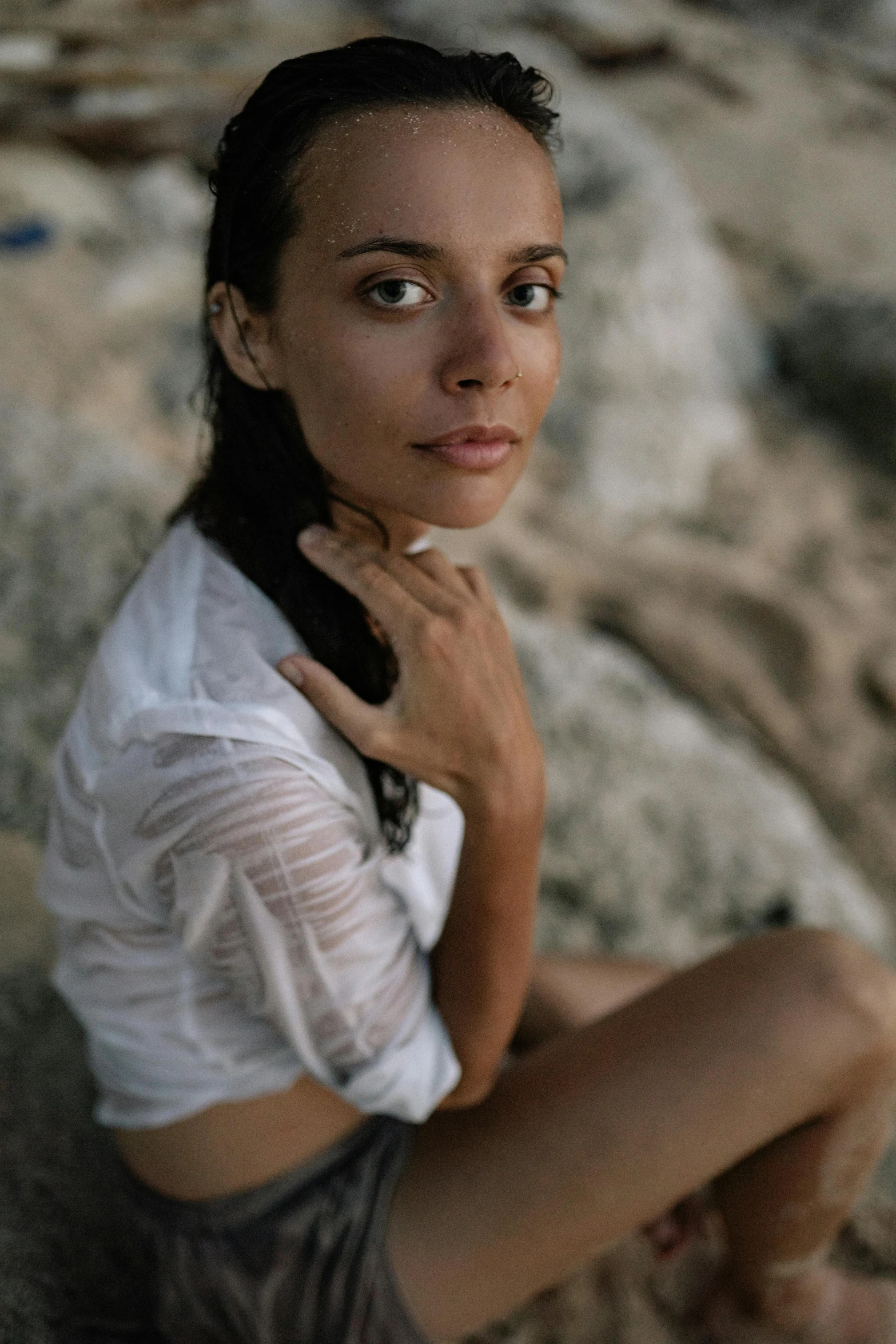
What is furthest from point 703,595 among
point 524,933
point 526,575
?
point 524,933

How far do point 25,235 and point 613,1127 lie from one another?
3336 millimetres

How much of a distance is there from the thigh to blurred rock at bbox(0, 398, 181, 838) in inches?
39.4

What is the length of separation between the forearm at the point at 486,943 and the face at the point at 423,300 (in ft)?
1.06

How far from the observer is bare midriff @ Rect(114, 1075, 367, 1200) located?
3.91 feet

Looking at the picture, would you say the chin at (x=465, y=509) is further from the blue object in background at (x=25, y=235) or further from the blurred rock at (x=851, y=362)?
the blurred rock at (x=851, y=362)

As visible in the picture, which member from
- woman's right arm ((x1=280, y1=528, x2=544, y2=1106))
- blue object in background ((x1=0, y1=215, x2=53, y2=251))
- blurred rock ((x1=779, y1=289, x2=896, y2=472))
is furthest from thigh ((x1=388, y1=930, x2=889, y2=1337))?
blue object in background ((x1=0, y1=215, x2=53, y2=251))

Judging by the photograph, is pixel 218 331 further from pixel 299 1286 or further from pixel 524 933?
pixel 299 1286

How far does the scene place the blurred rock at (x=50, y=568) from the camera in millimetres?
1979

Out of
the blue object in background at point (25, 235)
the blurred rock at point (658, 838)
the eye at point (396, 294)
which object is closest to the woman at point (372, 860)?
the eye at point (396, 294)

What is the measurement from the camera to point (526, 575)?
3.03 m

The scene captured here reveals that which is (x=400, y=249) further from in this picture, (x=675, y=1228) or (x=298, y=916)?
(x=675, y=1228)

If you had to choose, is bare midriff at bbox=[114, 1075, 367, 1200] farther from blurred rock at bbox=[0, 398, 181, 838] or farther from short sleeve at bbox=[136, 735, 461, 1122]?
blurred rock at bbox=[0, 398, 181, 838]

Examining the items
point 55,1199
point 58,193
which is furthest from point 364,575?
point 58,193

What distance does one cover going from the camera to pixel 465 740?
1074mm
